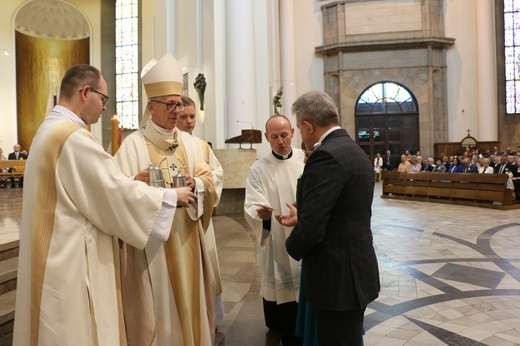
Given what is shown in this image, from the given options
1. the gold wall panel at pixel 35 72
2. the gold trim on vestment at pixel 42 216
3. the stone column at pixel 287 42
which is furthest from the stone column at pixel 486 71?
the gold trim on vestment at pixel 42 216

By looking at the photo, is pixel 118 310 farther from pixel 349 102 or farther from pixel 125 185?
pixel 349 102

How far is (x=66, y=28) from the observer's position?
19.3 metres

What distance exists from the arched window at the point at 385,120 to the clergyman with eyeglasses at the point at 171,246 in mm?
18729

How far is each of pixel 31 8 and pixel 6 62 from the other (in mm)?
2927

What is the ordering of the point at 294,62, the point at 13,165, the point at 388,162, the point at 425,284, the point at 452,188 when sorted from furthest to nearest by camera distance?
the point at 294,62 → the point at 388,162 → the point at 13,165 → the point at 452,188 → the point at 425,284

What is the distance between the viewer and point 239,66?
1112 centimetres

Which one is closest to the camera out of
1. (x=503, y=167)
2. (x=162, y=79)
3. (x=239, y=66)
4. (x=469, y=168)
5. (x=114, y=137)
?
(x=162, y=79)

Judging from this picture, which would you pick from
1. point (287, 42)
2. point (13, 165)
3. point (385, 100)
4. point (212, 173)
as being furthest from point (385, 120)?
point (212, 173)

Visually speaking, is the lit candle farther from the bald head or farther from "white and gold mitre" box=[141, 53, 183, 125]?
the bald head

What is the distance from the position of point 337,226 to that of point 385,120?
64.8 ft

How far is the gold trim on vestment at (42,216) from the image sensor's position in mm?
1679

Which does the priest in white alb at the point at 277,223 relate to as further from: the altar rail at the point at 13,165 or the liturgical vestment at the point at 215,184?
the altar rail at the point at 13,165

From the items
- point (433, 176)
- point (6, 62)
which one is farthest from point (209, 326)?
point (6, 62)

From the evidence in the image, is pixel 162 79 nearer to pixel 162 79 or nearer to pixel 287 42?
pixel 162 79
